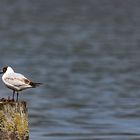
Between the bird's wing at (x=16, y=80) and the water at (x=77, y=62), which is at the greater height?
the water at (x=77, y=62)

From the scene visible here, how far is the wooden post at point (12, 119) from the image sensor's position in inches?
421

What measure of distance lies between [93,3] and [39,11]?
167 inches

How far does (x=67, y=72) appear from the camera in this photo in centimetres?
2420

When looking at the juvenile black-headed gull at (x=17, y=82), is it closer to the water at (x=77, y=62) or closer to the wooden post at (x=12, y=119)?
the wooden post at (x=12, y=119)

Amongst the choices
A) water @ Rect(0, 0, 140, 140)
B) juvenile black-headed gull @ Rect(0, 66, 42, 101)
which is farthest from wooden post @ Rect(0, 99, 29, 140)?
water @ Rect(0, 0, 140, 140)

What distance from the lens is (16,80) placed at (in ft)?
36.8

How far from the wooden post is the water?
11.4 feet

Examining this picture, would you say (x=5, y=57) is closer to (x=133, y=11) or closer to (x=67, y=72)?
(x=67, y=72)

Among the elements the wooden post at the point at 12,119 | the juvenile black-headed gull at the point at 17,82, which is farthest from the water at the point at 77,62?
the wooden post at the point at 12,119

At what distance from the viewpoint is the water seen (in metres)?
15.9

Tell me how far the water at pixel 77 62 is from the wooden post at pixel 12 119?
11.4ft

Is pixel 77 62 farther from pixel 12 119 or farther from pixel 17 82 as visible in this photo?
pixel 12 119

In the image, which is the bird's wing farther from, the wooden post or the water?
the water

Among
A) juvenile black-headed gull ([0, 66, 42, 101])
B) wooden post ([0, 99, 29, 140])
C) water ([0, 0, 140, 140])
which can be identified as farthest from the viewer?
water ([0, 0, 140, 140])
